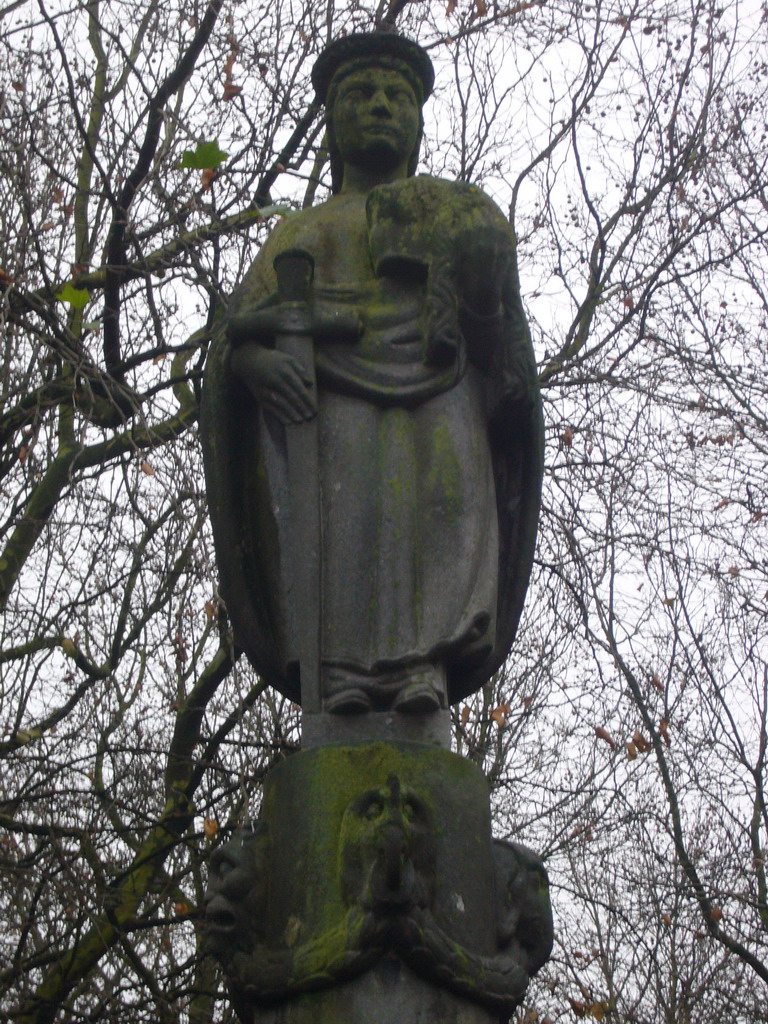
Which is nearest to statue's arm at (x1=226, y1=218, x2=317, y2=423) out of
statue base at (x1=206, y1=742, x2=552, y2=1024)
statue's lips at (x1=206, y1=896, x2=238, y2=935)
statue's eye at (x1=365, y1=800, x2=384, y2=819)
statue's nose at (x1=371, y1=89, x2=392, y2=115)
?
statue's nose at (x1=371, y1=89, x2=392, y2=115)

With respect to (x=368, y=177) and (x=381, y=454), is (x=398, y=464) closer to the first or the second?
(x=381, y=454)

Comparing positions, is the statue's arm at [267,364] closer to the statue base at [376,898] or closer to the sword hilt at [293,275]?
the sword hilt at [293,275]

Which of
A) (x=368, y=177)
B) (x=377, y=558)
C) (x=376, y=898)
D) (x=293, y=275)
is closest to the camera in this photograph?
(x=376, y=898)

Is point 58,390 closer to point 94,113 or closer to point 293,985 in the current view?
point 94,113

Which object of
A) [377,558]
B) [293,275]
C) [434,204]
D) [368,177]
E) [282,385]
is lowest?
[377,558]

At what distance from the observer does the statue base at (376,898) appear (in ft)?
10.0

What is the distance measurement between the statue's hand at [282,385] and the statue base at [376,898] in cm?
97

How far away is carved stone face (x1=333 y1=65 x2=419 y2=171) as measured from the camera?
4359mm

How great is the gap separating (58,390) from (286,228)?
345cm

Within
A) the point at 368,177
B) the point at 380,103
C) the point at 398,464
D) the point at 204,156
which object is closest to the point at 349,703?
the point at 398,464

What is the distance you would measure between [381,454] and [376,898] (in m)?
1.27

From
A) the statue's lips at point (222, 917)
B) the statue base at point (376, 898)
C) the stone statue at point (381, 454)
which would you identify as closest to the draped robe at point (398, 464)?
the stone statue at point (381, 454)

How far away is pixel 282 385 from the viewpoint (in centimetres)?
379

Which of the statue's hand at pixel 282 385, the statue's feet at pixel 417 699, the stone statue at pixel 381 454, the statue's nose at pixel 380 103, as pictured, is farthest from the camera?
the statue's nose at pixel 380 103
